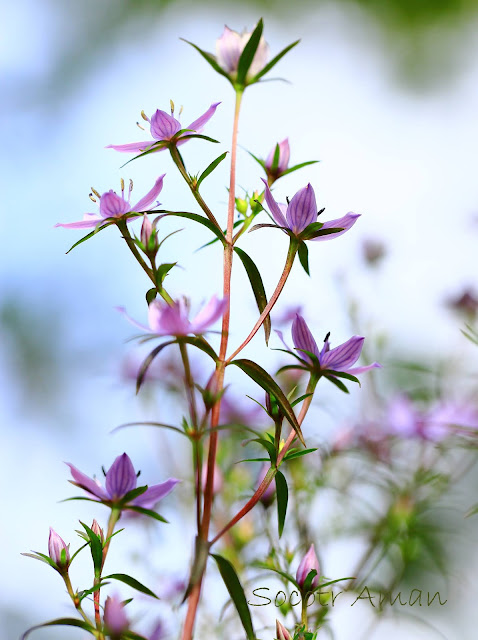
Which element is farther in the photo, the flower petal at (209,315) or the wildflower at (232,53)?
the wildflower at (232,53)

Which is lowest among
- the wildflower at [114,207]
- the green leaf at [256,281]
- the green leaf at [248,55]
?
the green leaf at [256,281]

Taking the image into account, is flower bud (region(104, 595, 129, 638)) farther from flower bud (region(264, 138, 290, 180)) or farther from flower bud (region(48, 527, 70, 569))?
flower bud (region(264, 138, 290, 180))

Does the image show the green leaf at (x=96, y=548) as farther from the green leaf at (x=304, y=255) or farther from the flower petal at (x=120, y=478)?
the green leaf at (x=304, y=255)

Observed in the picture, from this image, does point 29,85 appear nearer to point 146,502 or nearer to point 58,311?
point 58,311

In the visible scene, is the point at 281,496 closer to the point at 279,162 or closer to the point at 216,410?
the point at 216,410

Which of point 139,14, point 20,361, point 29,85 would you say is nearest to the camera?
point 20,361

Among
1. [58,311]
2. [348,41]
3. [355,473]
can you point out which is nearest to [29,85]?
[58,311]

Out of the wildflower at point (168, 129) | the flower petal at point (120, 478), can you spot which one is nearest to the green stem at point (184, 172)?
the wildflower at point (168, 129)
